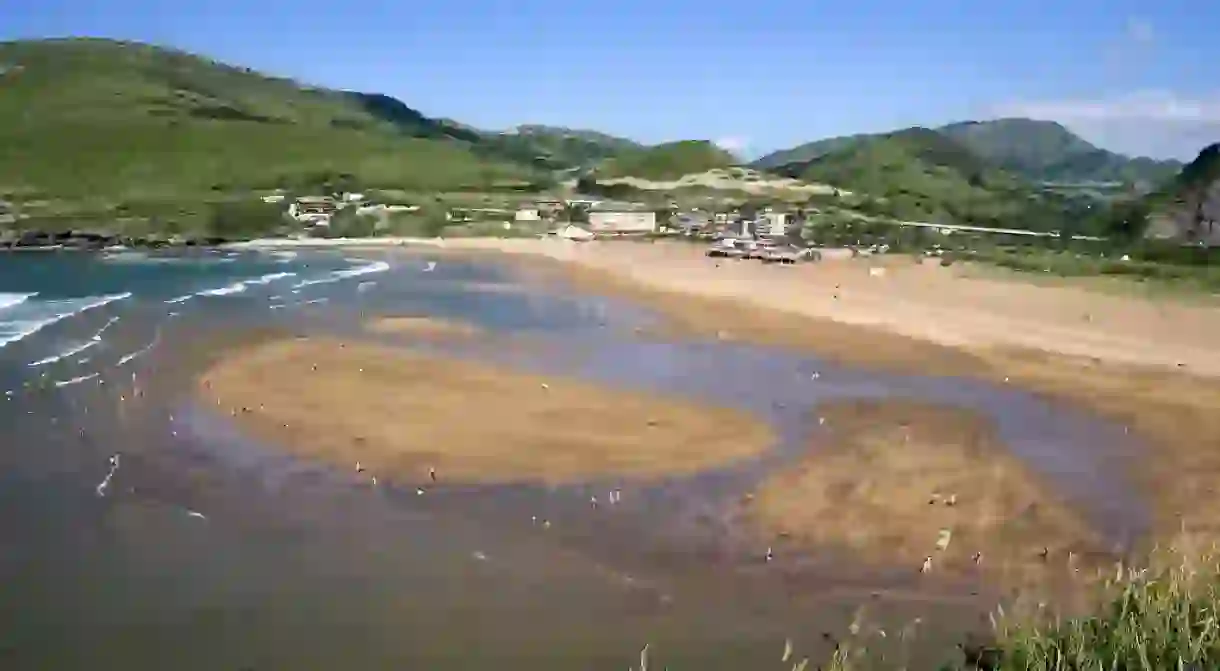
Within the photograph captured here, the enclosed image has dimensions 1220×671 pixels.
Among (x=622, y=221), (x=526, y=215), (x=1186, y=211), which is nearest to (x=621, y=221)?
(x=622, y=221)

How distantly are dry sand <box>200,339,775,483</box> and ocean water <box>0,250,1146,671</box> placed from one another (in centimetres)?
62

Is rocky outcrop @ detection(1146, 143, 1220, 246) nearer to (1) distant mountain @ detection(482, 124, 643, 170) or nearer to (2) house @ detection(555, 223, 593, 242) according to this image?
(2) house @ detection(555, 223, 593, 242)

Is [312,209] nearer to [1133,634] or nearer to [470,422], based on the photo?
[470,422]

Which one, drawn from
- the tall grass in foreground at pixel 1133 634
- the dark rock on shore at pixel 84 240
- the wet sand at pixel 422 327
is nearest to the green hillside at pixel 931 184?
the dark rock on shore at pixel 84 240

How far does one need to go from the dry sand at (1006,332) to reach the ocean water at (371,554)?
38.6 inches

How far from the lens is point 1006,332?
2680cm

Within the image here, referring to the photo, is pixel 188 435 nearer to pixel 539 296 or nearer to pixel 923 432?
pixel 923 432

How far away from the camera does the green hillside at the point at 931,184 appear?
232 ft

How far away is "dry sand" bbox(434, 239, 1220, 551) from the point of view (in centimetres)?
1614

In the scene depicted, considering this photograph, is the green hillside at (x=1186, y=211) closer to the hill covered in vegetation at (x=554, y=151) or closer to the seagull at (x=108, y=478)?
the seagull at (x=108, y=478)

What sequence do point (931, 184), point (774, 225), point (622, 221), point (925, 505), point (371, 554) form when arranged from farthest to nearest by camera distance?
point (931, 184) → point (622, 221) → point (774, 225) → point (925, 505) → point (371, 554)

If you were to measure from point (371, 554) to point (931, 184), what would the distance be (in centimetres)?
8347

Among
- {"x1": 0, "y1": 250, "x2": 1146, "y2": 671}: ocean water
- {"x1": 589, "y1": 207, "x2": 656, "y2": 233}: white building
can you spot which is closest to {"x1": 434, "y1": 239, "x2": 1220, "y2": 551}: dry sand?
{"x1": 0, "y1": 250, "x2": 1146, "y2": 671}: ocean water

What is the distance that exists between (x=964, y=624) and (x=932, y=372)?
12978mm
